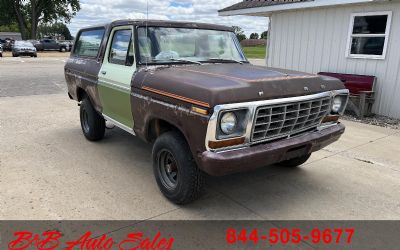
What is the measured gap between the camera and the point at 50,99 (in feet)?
32.5

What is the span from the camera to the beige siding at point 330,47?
807 centimetres

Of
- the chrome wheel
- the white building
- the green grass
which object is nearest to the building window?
the white building

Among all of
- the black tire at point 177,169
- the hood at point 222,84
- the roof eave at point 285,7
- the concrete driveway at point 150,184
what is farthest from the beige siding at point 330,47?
the black tire at point 177,169

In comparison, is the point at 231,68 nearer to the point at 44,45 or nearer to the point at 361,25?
the point at 361,25

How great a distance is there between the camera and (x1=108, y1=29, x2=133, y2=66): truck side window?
4332mm

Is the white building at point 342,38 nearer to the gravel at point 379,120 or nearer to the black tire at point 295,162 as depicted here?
the gravel at point 379,120

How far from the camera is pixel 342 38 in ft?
29.4


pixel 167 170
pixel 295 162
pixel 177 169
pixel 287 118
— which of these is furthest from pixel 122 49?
pixel 295 162

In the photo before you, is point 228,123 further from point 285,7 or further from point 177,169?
point 285,7

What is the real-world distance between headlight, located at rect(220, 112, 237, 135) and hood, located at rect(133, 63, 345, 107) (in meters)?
0.14

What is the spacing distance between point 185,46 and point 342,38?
6.06m

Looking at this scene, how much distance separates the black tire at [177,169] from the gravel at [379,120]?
18.8ft

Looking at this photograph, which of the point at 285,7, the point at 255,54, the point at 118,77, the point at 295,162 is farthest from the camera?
the point at 255,54

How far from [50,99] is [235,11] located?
21.1 feet
